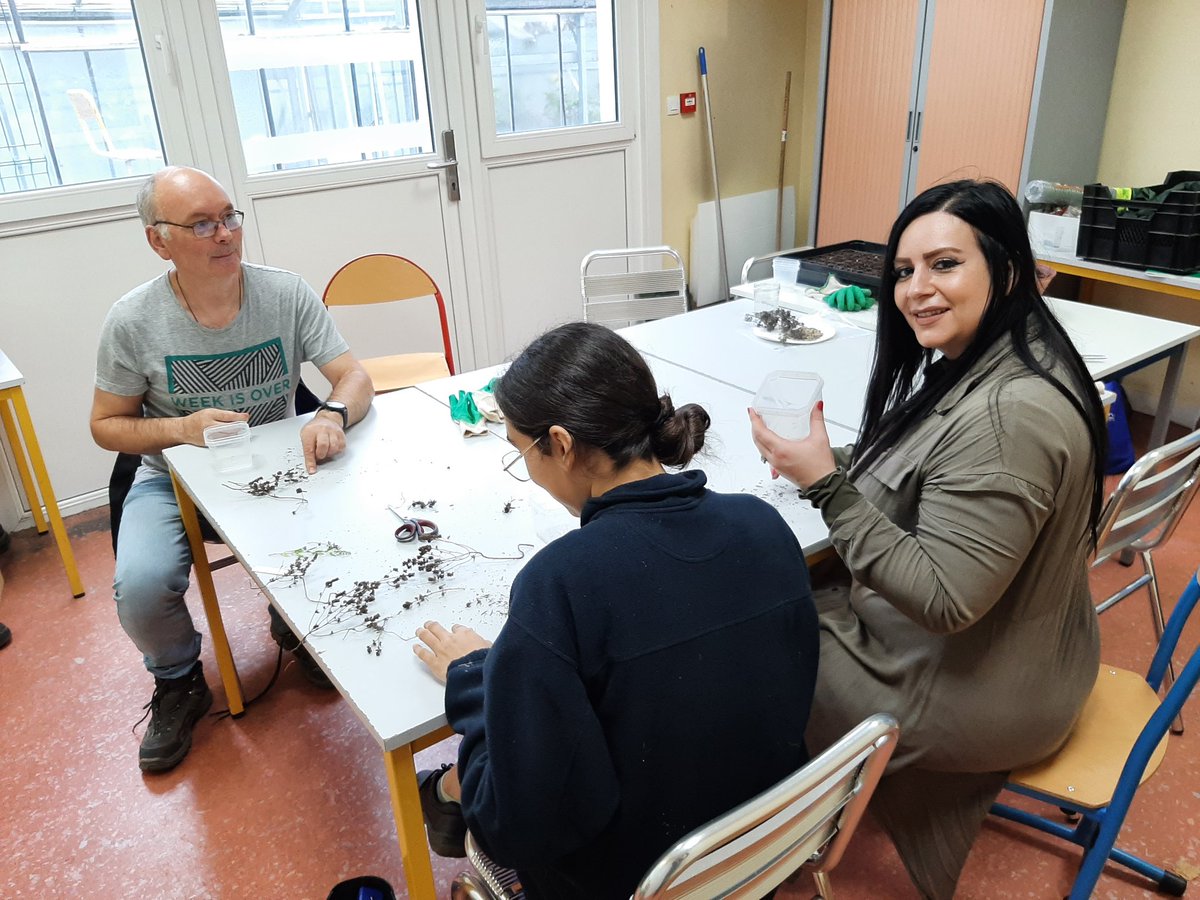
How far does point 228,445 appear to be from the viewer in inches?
73.9

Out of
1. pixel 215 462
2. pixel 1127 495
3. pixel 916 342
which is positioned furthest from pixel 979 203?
pixel 215 462

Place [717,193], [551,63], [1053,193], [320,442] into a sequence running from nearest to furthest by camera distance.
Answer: [320,442] → [1053,193] → [551,63] → [717,193]

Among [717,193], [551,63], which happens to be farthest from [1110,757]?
[717,193]

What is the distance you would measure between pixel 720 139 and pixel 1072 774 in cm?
396

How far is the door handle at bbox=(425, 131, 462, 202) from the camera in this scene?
3727 millimetres

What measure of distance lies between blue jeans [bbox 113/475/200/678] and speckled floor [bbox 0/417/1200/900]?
0.25 m

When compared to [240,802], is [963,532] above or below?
above

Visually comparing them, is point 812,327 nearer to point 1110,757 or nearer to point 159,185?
point 1110,757

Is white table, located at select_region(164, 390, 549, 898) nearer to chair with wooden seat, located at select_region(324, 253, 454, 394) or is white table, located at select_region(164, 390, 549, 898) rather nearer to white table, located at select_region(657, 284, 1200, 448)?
chair with wooden seat, located at select_region(324, 253, 454, 394)

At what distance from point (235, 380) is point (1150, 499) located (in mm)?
2027

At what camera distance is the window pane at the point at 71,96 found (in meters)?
2.87

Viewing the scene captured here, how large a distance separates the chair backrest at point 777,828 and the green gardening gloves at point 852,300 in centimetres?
191

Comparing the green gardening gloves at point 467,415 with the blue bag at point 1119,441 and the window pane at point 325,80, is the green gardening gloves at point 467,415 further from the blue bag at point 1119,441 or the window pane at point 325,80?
the blue bag at point 1119,441

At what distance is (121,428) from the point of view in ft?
6.59
